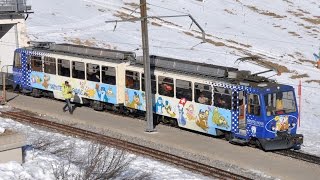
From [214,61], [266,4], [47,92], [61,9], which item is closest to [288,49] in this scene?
[214,61]

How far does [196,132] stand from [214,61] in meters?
24.0

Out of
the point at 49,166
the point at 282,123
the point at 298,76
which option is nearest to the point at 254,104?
the point at 282,123

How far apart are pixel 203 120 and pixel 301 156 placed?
4.14m

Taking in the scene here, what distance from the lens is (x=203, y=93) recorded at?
23.8 metres

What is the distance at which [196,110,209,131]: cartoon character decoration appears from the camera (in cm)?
2373

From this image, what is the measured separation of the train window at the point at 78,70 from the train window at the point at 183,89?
6.43 meters

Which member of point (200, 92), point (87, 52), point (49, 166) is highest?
point (87, 52)

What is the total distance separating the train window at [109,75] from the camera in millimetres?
28016

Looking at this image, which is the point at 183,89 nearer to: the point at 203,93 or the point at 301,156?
the point at 203,93

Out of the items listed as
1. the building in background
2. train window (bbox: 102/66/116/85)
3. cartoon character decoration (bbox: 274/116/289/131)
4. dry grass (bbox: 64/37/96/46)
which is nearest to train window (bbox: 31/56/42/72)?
train window (bbox: 102/66/116/85)

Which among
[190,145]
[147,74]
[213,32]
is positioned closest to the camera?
[190,145]

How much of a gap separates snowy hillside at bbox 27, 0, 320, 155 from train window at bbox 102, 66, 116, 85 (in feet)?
32.5

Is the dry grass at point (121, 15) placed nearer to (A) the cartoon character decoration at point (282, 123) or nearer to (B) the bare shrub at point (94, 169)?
(A) the cartoon character decoration at point (282, 123)

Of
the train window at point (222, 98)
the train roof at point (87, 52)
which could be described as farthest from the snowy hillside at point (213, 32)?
the train roof at point (87, 52)
